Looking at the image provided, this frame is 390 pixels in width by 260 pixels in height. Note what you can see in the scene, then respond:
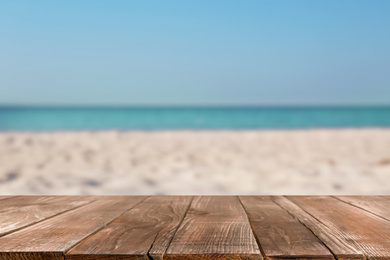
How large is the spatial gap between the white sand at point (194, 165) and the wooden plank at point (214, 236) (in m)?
1.39

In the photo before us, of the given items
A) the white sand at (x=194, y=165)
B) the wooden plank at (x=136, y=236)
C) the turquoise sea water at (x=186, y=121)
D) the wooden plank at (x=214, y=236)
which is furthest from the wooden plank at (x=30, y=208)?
the turquoise sea water at (x=186, y=121)

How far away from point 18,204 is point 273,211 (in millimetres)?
787

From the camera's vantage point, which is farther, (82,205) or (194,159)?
(194,159)

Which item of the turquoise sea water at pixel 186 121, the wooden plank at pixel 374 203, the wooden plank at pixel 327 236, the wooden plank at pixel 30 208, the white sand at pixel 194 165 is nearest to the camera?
the wooden plank at pixel 327 236

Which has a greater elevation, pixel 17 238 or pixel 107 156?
pixel 17 238

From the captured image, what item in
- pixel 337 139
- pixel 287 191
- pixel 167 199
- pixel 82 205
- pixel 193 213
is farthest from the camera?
pixel 337 139

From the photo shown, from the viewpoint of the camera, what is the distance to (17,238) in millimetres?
745

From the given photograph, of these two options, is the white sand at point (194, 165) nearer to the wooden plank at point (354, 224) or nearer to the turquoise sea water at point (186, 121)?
the wooden plank at point (354, 224)

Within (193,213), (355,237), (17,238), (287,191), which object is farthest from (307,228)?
(287,191)

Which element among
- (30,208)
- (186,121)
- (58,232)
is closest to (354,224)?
(58,232)

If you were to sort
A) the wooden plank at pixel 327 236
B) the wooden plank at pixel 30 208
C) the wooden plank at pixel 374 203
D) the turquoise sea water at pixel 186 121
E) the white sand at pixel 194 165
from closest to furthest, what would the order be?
the wooden plank at pixel 327 236 < the wooden plank at pixel 30 208 < the wooden plank at pixel 374 203 < the white sand at pixel 194 165 < the turquoise sea water at pixel 186 121

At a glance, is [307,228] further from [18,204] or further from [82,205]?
[18,204]

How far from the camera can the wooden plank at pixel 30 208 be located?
35.4 inches

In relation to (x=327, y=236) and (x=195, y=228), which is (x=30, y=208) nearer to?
(x=195, y=228)
